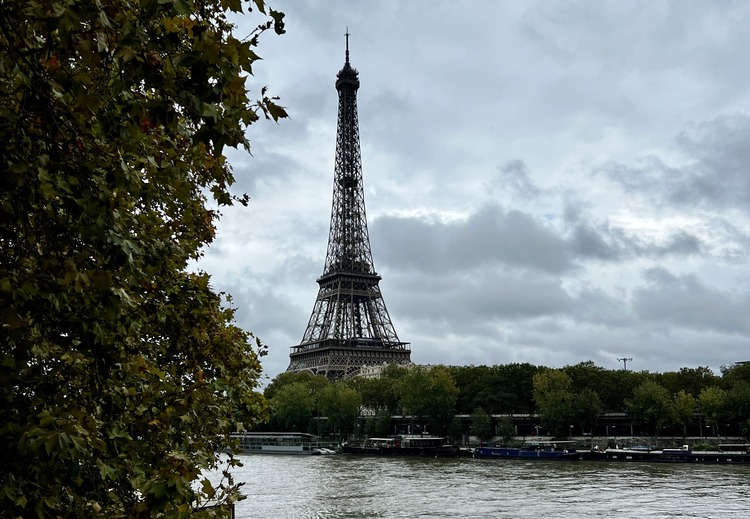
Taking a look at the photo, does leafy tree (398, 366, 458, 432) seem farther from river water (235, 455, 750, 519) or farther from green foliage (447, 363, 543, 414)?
river water (235, 455, 750, 519)

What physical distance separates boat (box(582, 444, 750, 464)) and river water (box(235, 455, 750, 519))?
Answer: 481 centimetres

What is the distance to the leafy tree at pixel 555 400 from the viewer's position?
297ft

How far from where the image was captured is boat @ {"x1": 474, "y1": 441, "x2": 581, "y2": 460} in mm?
76500

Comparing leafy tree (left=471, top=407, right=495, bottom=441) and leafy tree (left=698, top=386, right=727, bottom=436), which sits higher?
leafy tree (left=698, top=386, right=727, bottom=436)

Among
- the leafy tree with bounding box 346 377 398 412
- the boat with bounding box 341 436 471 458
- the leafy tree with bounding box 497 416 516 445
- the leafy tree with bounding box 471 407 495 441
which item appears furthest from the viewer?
the leafy tree with bounding box 346 377 398 412

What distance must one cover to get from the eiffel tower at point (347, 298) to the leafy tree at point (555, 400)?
44257 millimetres

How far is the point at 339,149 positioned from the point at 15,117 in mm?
146196

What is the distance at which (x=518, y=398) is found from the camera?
10431cm

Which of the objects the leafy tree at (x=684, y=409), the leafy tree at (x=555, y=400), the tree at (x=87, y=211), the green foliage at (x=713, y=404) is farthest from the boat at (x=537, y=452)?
the tree at (x=87, y=211)

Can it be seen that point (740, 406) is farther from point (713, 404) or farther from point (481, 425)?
point (481, 425)

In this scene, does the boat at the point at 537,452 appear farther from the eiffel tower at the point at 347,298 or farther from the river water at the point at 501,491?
the eiffel tower at the point at 347,298

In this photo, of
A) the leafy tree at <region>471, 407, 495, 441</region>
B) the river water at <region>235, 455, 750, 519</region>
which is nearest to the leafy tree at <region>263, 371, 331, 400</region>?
the leafy tree at <region>471, 407, 495, 441</region>

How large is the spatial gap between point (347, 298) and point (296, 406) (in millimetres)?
26049

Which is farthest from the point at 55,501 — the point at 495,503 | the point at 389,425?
the point at 389,425
